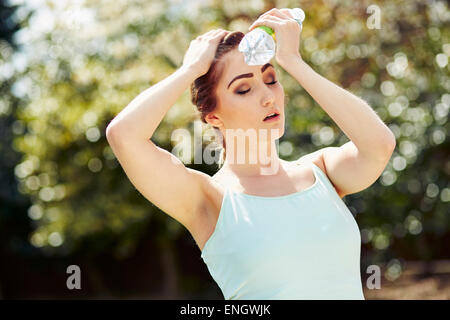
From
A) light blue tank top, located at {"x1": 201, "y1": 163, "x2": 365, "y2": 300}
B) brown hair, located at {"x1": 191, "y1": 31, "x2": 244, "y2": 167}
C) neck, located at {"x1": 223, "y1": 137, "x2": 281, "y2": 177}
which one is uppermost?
brown hair, located at {"x1": 191, "y1": 31, "x2": 244, "y2": 167}

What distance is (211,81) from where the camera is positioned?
7.09 ft

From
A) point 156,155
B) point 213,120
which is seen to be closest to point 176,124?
point 213,120

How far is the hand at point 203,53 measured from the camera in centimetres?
201

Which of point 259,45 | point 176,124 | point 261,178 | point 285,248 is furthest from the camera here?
point 176,124

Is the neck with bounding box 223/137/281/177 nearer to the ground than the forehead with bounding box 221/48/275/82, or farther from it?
nearer to the ground

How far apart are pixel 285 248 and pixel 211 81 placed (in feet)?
2.23

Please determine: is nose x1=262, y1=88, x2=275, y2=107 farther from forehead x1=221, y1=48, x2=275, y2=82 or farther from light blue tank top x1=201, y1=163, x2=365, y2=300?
light blue tank top x1=201, y1=163, x2=365, y2=300

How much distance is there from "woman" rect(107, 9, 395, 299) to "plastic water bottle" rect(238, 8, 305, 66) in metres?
0.03

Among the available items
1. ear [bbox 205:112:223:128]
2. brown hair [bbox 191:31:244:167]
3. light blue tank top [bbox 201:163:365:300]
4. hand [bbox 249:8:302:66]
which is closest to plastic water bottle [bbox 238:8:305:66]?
hand [bbox 249:8:302:66]

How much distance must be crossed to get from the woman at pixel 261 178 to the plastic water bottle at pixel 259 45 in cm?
3

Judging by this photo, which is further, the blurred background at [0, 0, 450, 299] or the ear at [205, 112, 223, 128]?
the blurred background at [0, 0, 450, 299]

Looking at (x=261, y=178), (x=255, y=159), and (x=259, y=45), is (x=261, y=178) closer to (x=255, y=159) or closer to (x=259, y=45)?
(x=255, y=159)

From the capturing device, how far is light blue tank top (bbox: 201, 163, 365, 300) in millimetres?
1810
